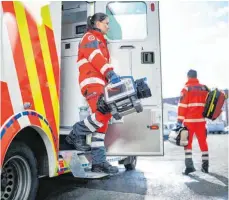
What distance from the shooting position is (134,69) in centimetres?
429

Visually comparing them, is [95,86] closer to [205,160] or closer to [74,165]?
[74,165]

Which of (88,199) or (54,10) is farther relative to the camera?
(88,199)

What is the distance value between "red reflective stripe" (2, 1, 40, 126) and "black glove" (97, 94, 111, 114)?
3.00ft

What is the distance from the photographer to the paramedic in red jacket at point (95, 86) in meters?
3.83

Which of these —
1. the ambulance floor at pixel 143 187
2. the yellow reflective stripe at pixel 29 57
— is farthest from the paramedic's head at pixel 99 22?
the ambulance floor at pixel 143 187

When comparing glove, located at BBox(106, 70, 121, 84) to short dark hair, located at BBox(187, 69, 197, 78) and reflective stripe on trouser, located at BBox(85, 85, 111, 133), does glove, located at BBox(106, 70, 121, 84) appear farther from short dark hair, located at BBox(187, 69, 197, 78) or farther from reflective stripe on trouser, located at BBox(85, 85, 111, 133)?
short dark hair, located at BBox(187, 69, 197, 78)

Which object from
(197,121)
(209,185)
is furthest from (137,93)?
(197,121)

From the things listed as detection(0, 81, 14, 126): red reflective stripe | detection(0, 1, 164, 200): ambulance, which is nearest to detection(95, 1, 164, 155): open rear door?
detection(0, 1, 164, 200): ambulance

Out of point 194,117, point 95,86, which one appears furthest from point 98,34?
point 194,117

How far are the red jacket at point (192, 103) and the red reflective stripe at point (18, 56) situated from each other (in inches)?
137

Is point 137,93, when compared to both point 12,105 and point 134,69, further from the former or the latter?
point 12,105

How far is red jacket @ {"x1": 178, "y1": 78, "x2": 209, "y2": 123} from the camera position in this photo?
5.87 metres

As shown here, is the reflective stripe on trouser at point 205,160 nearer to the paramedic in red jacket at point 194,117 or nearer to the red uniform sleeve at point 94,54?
the paramedic in red jacket at point 194,117

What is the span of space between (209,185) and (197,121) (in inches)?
56.8
